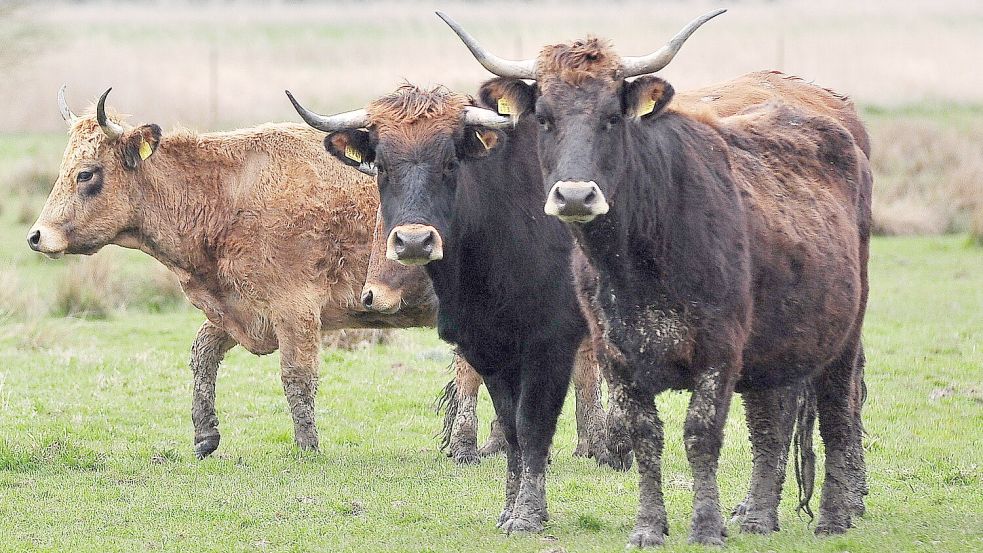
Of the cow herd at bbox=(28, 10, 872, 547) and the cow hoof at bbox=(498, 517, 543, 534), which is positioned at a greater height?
the cow herd at bbox=(28, 10, 872, 547)

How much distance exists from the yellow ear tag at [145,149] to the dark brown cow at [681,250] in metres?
3.91

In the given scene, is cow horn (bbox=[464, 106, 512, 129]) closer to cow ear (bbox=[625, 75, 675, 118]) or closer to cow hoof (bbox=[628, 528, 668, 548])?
cow ear (bbox=[625, 75, 675, 118])

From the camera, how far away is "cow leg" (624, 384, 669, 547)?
6.76 m

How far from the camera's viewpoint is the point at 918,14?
71.5 m

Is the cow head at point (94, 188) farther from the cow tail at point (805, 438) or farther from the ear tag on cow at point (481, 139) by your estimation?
the cow tail at point (805, 438)

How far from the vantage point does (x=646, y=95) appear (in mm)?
6621

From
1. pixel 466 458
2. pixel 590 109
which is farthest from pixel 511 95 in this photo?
pixel 466 458

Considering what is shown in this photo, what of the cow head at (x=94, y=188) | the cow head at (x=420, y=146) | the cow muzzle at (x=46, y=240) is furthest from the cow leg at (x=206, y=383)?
the cow head at (x=420, y=146)

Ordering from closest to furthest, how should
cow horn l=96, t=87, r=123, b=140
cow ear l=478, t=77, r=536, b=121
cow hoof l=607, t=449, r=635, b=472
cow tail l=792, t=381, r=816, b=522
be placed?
1. cow ear l=478, t=77, r=536, b=121
2. cow tail l=792, t=381, r=816, b=522
3. cow hoof l=607, t=449, r=635, b=472
4. cow horn l=96, t=87, r=123, b=140

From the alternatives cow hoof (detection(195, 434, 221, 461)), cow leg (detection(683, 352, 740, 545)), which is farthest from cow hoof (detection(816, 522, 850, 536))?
cow hoof (detection(195, 434, 221, 461))

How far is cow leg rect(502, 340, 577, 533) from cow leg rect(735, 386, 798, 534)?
1137mm

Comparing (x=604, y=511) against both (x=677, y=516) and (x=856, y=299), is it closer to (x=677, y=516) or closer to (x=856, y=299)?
(x=677, y=516)

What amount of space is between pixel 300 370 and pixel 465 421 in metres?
1.37

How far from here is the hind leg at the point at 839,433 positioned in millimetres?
7551
